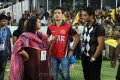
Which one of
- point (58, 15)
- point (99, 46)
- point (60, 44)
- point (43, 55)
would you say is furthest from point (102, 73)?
point (43, 55)

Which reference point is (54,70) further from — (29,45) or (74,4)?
(74,4)

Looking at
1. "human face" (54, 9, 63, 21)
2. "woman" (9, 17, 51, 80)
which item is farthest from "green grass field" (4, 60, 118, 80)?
"woman" (9, 17, 51, 80)

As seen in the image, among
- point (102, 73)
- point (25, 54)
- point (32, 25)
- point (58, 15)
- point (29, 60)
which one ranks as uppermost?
point (58, 15)

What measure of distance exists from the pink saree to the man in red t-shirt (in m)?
1.19

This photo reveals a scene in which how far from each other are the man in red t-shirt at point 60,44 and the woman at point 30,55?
1.13 metres

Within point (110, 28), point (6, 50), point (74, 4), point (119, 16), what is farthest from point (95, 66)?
point (74, 4)

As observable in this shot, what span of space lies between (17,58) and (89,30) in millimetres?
1595

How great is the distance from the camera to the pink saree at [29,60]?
25.8ft

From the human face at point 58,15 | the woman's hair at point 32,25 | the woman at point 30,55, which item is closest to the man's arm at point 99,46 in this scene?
the woman at point 30,55

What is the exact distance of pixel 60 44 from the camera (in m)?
9.20

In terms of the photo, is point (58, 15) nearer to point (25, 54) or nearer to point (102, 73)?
point (25, 54)

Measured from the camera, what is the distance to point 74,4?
1492 inches

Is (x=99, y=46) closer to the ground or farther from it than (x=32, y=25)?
closer to the ground

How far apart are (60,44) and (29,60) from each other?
1.42 m
